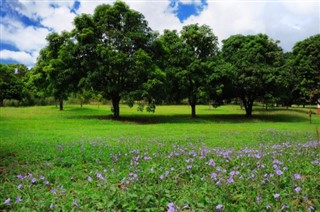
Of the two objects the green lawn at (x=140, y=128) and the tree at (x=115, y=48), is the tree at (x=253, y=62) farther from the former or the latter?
the tree at (x=115, y=48)

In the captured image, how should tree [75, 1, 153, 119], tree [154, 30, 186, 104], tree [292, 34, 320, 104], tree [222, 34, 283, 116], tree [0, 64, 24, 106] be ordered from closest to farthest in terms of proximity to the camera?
tree [75, 1, 153, 119] → tree [154, 30, 186, 104] → tree [222, 34, 283, 116] → tree [292, 34, 320, 104] → tree [0, 64, 24, 106]

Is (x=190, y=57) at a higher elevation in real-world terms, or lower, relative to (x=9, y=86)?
higher

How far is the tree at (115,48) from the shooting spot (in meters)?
25.6

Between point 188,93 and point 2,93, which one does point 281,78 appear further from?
point 2,93

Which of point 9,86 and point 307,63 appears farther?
point 9,86

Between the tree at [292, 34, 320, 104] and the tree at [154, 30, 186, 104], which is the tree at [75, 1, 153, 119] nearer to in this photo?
the tree at [154, 30, 186, 104]

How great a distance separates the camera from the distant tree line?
85.3ft

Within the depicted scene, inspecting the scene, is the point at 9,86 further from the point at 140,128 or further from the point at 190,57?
the point at 140,128

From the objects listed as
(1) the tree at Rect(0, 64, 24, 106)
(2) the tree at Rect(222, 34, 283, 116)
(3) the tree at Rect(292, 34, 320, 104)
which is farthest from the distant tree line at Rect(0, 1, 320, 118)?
(1) the tree at Rect(0, 64, 24, 106)

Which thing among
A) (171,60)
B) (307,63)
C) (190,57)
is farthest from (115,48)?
(307,63)

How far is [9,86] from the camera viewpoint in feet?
219

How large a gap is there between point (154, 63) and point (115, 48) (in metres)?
3.88

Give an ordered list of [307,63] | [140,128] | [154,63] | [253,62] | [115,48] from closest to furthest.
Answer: [140,128] → [115,48] → [154,63] → [253,62] → [307,63]

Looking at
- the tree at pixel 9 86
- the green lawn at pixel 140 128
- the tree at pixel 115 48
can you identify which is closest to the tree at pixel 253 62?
the green lawn at pixel 140 128
